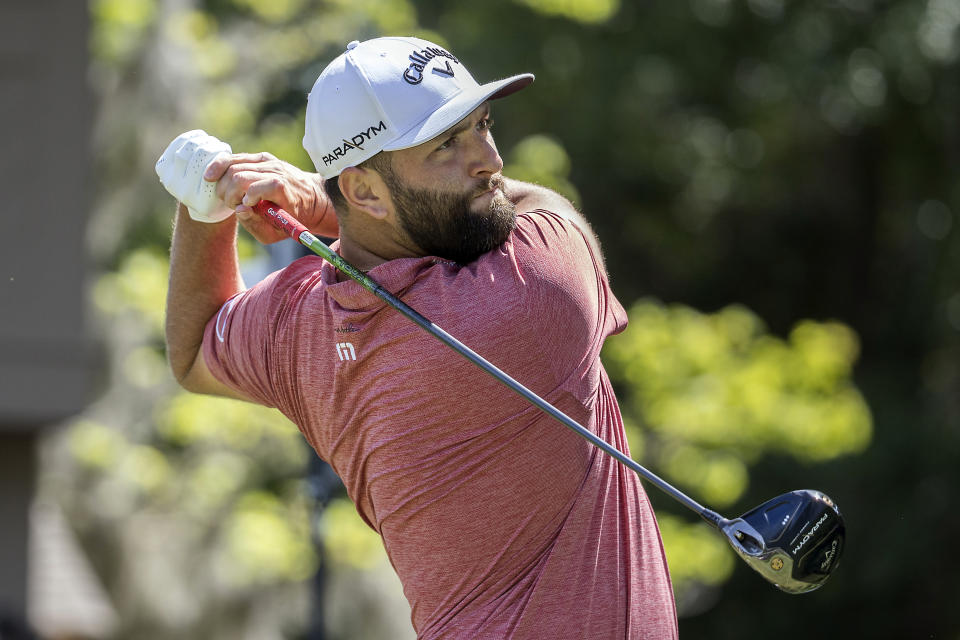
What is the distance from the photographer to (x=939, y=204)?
12.9 m

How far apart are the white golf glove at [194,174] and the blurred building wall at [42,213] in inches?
144

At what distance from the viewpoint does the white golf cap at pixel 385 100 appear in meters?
2.60

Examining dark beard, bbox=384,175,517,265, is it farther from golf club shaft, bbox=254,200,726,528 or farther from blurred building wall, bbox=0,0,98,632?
blurred building wall, bbox=0,0,98,632

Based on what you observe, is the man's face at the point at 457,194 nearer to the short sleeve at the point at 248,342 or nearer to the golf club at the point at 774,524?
the golf club at the point at 774,524

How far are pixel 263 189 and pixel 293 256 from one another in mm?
2191

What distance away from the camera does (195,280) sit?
2.98 meters

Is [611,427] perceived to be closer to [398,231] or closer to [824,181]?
[398,231]

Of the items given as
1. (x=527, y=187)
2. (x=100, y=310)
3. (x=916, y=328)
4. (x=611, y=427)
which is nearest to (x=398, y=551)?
(x=611, y=427)

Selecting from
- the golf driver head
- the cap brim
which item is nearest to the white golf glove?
the cap brim

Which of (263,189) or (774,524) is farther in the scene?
(263,189)

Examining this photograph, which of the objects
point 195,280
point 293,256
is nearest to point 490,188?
point 195,280

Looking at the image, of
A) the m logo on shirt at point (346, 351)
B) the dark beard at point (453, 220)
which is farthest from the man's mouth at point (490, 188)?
the m logo on shirt at point (346, 351)

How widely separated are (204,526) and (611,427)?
5.23 metres

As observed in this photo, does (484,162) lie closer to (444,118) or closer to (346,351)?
(444,118)
